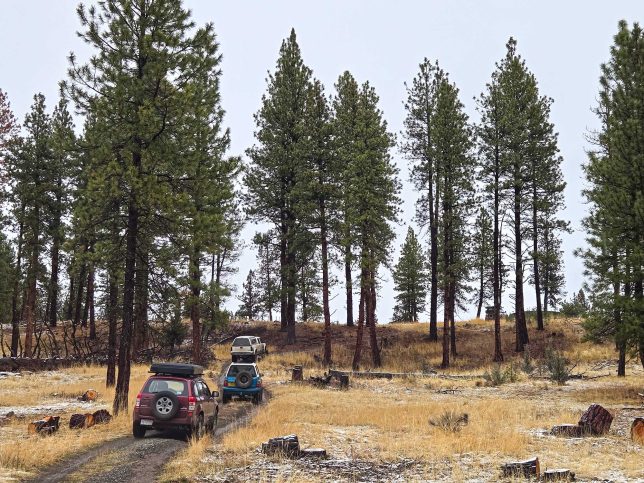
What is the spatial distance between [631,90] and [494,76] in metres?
15.2

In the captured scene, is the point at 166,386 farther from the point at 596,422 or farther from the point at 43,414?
the point at 596,422

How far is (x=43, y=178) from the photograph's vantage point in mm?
39625

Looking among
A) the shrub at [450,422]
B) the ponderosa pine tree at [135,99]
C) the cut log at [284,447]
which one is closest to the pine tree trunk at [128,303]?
the ponderosa pine tree at [135,99]

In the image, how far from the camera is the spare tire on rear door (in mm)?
21969

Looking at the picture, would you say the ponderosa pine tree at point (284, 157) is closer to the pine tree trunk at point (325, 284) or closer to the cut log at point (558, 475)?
the pine tree trunk at point (325, 284)

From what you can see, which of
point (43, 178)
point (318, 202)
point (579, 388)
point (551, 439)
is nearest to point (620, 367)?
point (579, 388)

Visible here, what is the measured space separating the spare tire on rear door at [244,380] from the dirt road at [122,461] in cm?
672

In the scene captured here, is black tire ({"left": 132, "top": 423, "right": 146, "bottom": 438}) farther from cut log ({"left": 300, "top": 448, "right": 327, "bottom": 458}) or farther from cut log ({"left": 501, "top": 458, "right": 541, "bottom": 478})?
cut log ({"left": 501, "top": 458, "right": 541, "bottom": 478})

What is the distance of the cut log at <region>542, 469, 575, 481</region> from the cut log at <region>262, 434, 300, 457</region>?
190 inches

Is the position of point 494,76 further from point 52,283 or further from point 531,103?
point 52,283

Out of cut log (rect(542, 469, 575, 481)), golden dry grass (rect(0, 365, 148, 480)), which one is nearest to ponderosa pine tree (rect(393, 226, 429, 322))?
golden dry grass (rect(0, 365, 148, 480))

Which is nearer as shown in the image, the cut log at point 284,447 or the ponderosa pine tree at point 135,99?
the cut log at point 284,447

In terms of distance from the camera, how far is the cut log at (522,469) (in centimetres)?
990

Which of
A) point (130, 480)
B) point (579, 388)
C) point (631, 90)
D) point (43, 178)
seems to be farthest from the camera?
point (43, 178)
